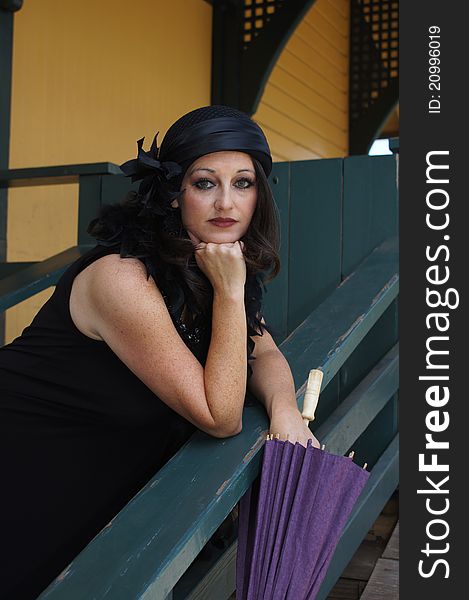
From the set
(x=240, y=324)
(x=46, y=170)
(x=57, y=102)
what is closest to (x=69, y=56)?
(x=57, y=102)

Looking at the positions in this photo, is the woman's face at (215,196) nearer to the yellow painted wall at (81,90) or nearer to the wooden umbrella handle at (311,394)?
the wooden umbrella handle at (311,394)

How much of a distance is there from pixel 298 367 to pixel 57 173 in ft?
4.93

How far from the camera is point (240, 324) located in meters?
1.50

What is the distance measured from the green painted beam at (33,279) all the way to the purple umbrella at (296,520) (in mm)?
1420

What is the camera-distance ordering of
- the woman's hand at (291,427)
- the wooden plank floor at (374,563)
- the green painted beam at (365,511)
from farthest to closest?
the wooden plank floor at (374,563)
the green painted beam at (365,511)
the woman's hand at (291,427)

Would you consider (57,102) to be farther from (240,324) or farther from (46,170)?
(240,324)

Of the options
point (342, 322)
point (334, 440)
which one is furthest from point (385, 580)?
point (342, 322)

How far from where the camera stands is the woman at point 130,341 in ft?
4.97

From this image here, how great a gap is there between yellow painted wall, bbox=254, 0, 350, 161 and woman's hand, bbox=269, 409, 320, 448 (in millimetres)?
4439

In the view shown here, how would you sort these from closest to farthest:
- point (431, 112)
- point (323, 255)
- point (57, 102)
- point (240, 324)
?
1. point (240, 324)
2. point (431, 112)
3. point (323, 255)
4. point (57, 102)

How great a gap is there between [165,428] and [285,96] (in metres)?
4.83

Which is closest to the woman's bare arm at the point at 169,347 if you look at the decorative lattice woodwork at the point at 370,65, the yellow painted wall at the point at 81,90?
the yellow painted wall at the point at 81,90

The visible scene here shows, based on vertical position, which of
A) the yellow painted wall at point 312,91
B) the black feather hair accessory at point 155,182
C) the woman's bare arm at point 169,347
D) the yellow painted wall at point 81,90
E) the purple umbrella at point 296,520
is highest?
the yellow painted wall at point 312,91

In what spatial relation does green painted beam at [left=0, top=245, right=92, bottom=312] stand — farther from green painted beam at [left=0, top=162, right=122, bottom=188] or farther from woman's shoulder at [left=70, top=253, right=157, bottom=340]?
woman's shoulder at [left=70, top=253, right=157, bottom=340]
